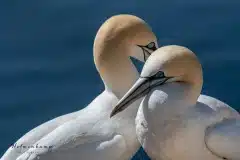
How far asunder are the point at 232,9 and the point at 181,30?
45cm

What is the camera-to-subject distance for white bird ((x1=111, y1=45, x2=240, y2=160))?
14.5 ft

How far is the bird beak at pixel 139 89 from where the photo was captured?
174 inches

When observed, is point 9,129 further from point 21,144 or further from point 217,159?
point 217,159

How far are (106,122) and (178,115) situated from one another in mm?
488

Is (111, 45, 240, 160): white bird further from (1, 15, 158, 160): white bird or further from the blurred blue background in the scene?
the blurred blue background

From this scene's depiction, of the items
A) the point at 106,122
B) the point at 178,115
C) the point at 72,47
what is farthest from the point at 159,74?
the point at 72,47

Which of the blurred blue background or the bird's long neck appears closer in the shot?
the bird's long neck

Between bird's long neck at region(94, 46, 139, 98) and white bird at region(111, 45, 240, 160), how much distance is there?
17.8 inches

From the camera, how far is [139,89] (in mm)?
4445

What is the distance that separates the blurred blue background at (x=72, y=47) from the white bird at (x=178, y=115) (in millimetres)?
1310

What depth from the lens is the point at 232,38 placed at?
6312 millimetres

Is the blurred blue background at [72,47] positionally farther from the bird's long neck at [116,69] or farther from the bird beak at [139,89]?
the bird beak at [139,89]

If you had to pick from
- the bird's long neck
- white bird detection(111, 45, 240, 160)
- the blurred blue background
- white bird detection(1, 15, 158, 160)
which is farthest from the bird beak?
the blurred blue background

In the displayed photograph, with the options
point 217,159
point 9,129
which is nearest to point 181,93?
point 217,159
